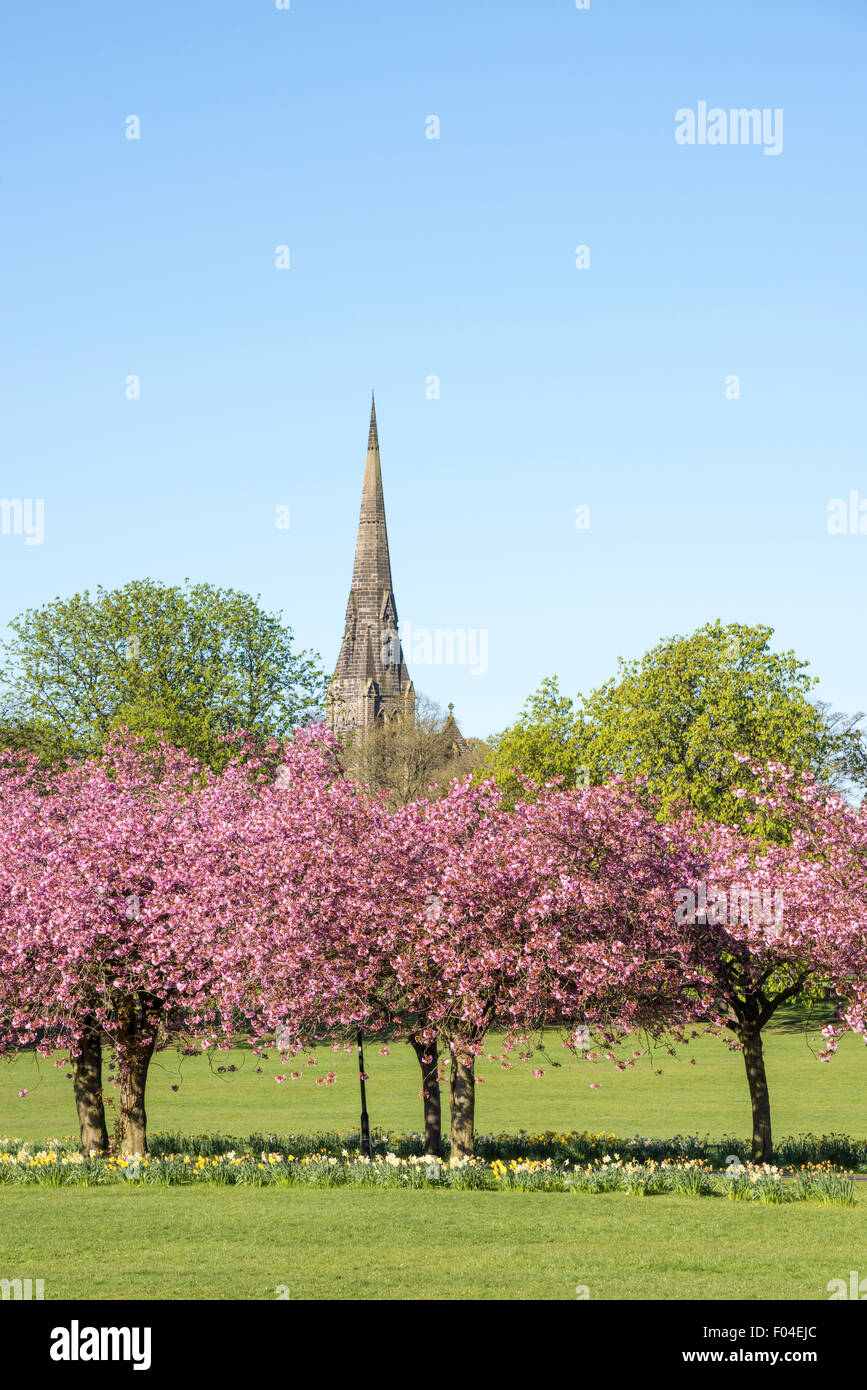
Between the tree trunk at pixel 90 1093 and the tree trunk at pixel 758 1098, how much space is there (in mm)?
13962

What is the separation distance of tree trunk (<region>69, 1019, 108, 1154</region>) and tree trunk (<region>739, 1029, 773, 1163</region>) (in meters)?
14.0

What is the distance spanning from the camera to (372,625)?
176 meters

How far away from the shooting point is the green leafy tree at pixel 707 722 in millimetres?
56000

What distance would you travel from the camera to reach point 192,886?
29.3m

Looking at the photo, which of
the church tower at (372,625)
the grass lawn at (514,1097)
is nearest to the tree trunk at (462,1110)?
the grass lawn at (514,1097)

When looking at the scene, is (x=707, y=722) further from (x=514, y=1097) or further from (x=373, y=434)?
(x=373, y=434)

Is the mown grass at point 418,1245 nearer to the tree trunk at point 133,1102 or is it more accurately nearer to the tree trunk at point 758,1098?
the tree trunk at point 133,1102

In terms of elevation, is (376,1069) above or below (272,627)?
below

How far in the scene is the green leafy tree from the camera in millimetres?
56000

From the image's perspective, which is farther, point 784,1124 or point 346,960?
point 784,1124

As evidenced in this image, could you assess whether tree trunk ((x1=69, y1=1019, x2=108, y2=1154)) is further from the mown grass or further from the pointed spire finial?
the pointed spire finial

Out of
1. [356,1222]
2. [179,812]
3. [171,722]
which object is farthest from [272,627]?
[356,1222]
